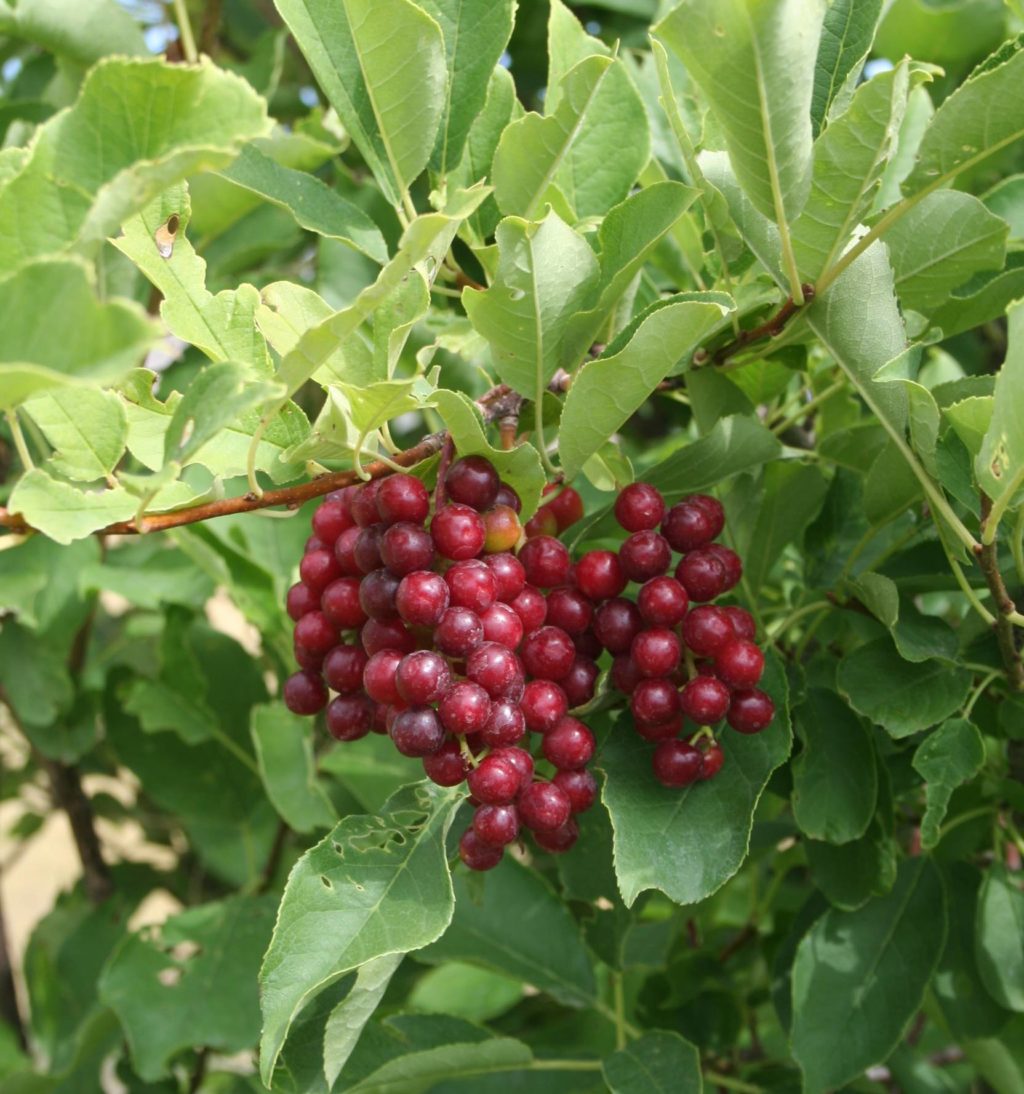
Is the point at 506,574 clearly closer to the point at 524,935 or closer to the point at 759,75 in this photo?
the point at 759,75

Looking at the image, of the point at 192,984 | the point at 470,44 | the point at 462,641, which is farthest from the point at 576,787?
the point at 192,984

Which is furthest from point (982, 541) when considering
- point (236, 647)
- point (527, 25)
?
point (527, 25)

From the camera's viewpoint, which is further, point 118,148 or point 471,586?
point 471,586

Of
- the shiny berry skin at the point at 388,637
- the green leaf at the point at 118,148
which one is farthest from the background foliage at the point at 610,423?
the shiny berry skin at the point at 388,637

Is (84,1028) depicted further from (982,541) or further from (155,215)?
(982,541)

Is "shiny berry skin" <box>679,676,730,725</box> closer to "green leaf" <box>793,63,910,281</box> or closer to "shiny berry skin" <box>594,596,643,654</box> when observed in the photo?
"shiny berry skin" <box>594,596,643,654</box>

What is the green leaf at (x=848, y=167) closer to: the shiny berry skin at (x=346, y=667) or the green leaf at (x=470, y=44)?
the green leaf at (x=470, y=44)

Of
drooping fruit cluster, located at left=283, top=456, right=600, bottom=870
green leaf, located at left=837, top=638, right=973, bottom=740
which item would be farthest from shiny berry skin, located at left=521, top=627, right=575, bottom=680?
green leaf, located at left=837, top=638, right=973, bottom=740
